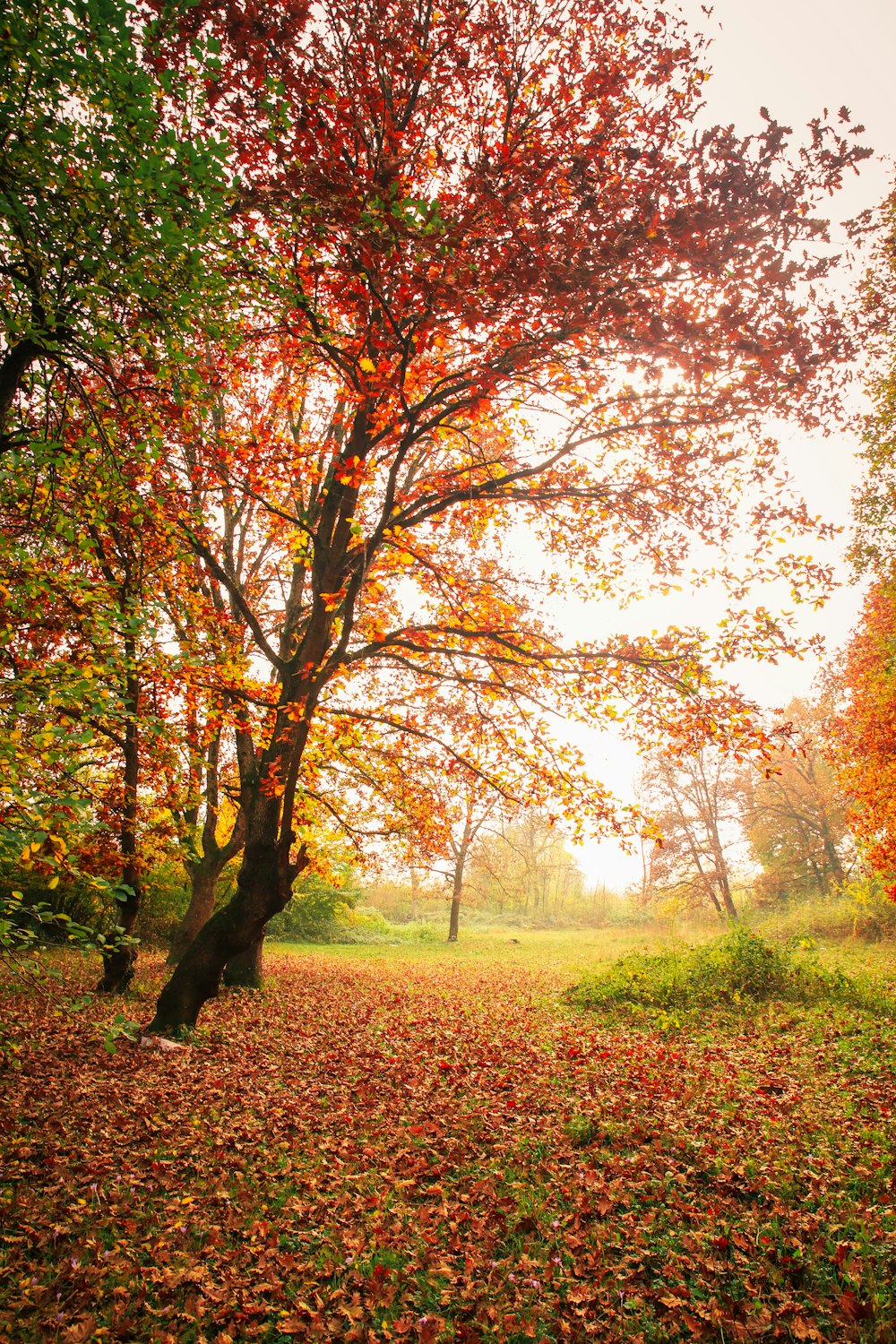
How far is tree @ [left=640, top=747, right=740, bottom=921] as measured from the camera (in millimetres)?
28328

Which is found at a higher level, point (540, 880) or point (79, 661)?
point (79, 661)

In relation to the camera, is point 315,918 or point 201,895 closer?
point 201,895

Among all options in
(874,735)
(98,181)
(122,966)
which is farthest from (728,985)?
(98,181)

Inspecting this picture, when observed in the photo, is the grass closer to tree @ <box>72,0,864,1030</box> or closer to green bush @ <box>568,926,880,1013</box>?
green bush @ <box>568,926,880,1013</box>

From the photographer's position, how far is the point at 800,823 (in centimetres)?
2942

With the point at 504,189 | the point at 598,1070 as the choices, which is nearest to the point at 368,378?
the point at 504,189

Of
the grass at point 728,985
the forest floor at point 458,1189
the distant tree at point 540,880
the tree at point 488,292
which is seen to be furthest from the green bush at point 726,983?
the distant tree at point 540,880

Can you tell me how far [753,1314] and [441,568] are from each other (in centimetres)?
721

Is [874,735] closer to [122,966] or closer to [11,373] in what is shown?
[122,966]

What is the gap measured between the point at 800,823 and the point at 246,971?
27864mm

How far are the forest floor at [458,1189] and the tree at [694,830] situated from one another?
22.3m

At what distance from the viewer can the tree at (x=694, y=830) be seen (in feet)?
92.9

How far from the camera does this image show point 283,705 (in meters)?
7.41

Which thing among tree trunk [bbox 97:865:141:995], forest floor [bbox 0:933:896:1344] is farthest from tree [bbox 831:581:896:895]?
tree trunk [bbox 97:865:141:995]
